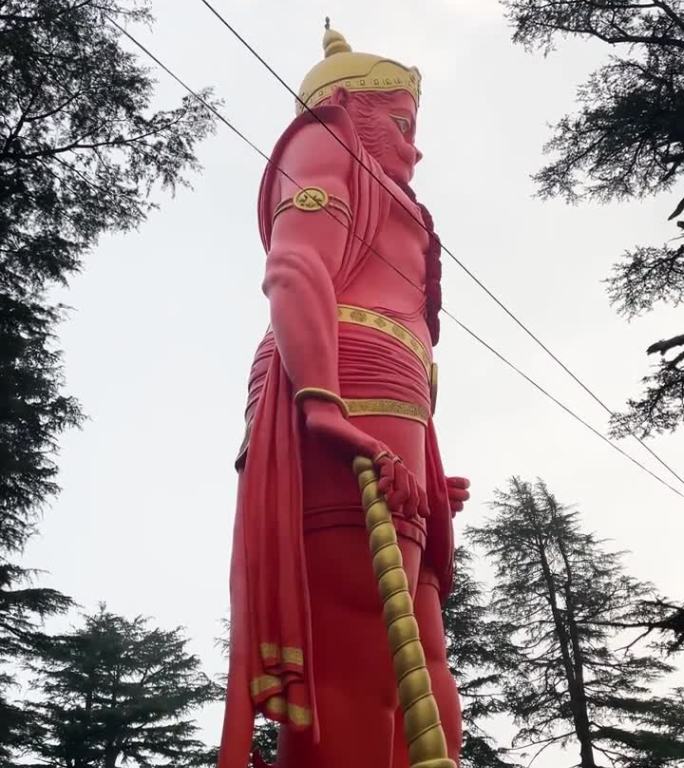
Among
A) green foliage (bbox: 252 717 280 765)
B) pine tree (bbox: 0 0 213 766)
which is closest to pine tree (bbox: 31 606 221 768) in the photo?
green foliage (bbox: 252 717 280 765)

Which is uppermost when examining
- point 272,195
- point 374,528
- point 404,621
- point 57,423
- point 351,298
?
point 57,423

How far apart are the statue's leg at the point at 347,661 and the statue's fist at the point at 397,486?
0.37 metres

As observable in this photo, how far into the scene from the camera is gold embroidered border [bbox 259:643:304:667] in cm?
432

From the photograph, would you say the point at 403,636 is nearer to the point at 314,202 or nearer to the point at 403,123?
the point at 314,202

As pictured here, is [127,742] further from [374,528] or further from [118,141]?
[374,528]

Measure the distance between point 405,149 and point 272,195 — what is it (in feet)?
3.55

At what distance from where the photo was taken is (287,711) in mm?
4227

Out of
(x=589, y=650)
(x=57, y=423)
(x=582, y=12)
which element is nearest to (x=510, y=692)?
(x=589, y=650)

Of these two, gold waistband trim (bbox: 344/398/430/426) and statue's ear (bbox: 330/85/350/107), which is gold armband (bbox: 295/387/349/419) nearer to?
gold waistband trim (bbox: 344/398/430/426)

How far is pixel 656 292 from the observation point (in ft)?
26.3

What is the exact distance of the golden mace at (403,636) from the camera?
145 inches

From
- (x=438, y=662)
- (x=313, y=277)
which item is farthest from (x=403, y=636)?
(x=313, y=277)

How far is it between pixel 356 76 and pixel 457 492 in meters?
2.94

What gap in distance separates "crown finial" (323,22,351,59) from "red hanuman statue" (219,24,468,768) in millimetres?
865
